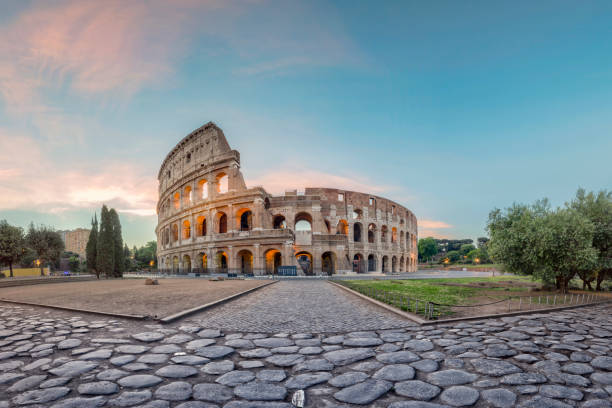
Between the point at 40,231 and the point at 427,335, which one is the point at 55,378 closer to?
the point at 427,335

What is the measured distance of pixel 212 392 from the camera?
293 centimetres

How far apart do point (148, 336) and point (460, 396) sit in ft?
16.6

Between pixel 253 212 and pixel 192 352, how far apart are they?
29.1 metres

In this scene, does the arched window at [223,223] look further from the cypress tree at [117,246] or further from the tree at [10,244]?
the tree at [10,244]

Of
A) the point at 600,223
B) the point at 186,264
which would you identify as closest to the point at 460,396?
the point at 600,223

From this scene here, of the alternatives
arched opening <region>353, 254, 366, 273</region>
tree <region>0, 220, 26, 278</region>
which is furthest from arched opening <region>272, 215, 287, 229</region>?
tree <region>0, 220, 26, 278</region>

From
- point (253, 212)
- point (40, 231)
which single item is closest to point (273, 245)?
point (253, 212)

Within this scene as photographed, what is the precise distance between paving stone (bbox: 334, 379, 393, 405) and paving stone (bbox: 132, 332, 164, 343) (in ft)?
12.1

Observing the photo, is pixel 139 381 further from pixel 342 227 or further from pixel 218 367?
pixel 342 227

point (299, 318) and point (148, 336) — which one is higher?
point (148, 336)

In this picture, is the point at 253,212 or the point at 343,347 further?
the point at 253,212

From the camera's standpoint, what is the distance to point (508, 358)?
4.04 meters

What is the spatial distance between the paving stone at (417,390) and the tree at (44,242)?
51.0 meters

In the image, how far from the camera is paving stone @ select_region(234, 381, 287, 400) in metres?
2.82
